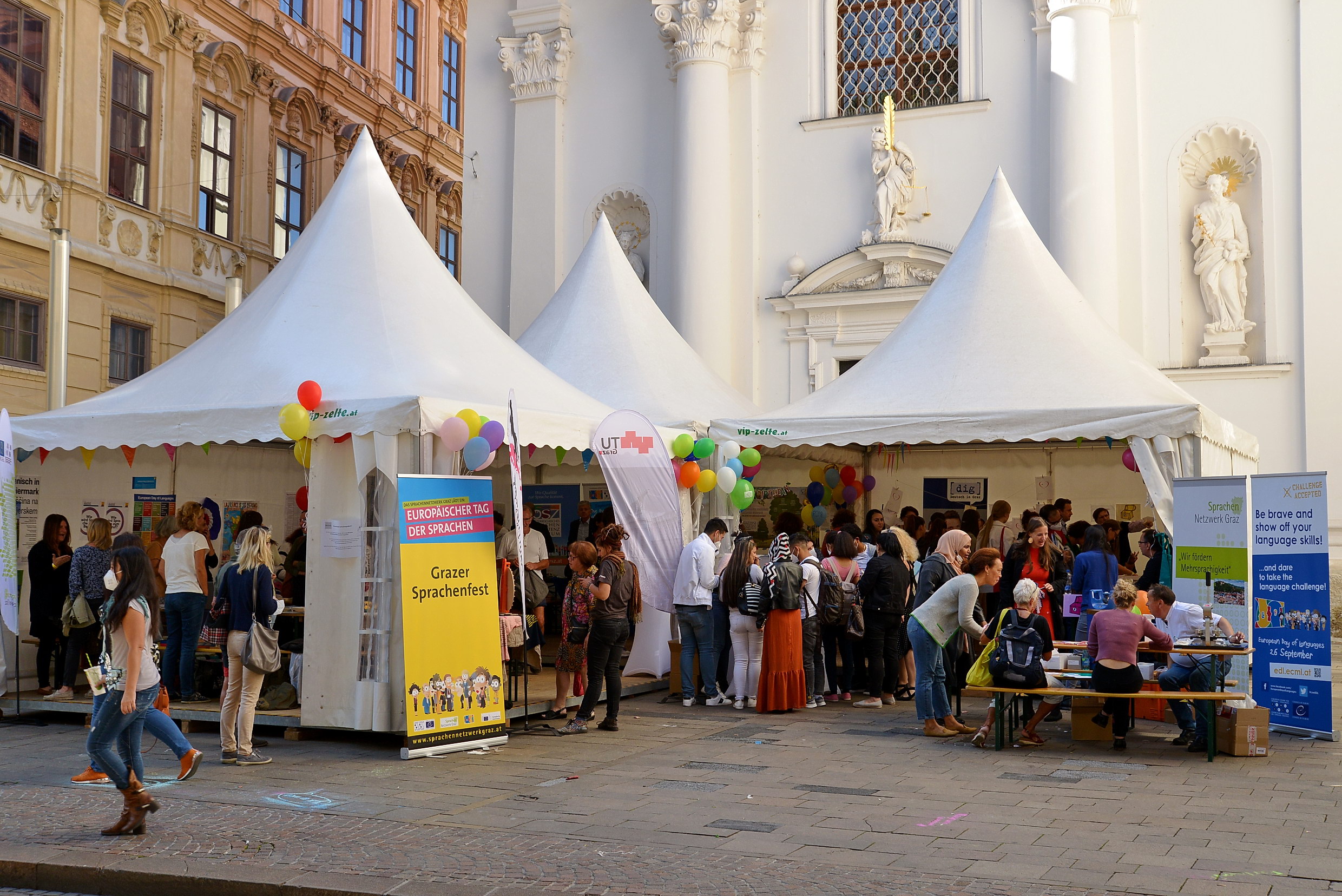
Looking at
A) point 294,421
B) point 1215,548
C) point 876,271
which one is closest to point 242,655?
point 294,421

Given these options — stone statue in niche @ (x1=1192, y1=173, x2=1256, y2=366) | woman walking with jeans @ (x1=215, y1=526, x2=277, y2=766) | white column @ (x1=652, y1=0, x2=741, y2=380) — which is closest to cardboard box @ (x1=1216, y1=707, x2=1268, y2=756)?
woman walking with jeans @ (x1=215, y1=526, x2=277, y2=766)

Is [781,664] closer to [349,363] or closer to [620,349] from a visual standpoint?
[349,363]

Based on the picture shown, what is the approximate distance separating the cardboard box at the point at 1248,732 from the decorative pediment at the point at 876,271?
10.6 metres

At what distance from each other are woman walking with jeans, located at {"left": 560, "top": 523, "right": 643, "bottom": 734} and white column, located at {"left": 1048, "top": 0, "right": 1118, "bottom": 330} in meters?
9.88

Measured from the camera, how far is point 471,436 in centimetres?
927

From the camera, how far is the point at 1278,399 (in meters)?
17.0

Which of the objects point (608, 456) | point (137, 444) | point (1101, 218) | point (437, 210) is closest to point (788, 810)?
point (608, 456)

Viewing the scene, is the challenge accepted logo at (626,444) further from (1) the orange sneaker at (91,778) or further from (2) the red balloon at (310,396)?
(1) the orange sneaker at (91,778)

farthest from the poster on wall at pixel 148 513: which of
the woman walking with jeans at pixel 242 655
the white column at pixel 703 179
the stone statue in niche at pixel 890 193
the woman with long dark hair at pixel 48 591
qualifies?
the stone statue in niche at pixel 890 193

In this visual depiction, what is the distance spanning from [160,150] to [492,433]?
15072 mm

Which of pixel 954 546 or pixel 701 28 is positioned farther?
pixel 701 28

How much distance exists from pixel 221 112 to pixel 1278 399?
18049 mm

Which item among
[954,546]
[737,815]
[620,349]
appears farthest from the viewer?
[620,349]

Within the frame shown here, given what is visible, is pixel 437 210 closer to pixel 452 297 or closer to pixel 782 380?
pixel 782 380
